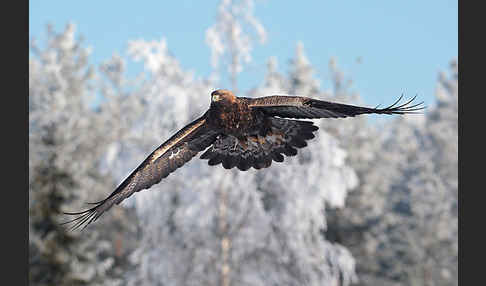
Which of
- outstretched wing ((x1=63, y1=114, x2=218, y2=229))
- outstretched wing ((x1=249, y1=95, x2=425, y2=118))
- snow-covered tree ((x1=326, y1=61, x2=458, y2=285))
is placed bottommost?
snow-covered tree ((x1=326, y1=61, x2=458, y2=285))

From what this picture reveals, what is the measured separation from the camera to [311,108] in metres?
5.90

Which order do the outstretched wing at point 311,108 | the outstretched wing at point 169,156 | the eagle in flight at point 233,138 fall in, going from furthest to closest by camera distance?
the outstretched wing at point 169,156 < the eagle in flight at point 233,138 < the outstretched wing at point 311,108

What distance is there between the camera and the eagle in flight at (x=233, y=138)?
6102mm

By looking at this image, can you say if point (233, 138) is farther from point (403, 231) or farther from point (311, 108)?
point (403, 231)

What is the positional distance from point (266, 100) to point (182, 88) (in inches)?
349

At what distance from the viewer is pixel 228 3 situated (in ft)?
49.9

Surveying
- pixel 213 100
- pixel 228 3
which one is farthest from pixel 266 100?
pixel 228 3

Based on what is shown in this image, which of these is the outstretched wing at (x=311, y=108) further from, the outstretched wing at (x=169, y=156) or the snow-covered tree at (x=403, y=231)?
the snow-covered tree at (x=403, y=231)

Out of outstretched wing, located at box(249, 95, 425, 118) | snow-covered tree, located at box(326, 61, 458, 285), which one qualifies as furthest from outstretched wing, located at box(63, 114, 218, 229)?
snow-covered tree, located at box(326, 61, 458, 285)

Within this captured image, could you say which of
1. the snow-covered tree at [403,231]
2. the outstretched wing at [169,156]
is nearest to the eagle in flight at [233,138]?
the outstretched wing at [169,156]

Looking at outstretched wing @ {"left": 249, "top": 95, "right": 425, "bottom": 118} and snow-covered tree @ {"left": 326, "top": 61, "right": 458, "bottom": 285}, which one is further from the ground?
outstretched wing @ {"left": 249, "top": 95, "right": 425, "bottom": 118}

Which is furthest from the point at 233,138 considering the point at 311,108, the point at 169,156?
the point at 311,108

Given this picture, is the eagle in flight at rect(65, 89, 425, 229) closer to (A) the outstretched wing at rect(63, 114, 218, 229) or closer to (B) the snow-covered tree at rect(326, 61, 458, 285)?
(A) the outstretched wing at rect(63, 114, 218, 229)

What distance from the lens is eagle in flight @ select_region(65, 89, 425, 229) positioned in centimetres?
610
